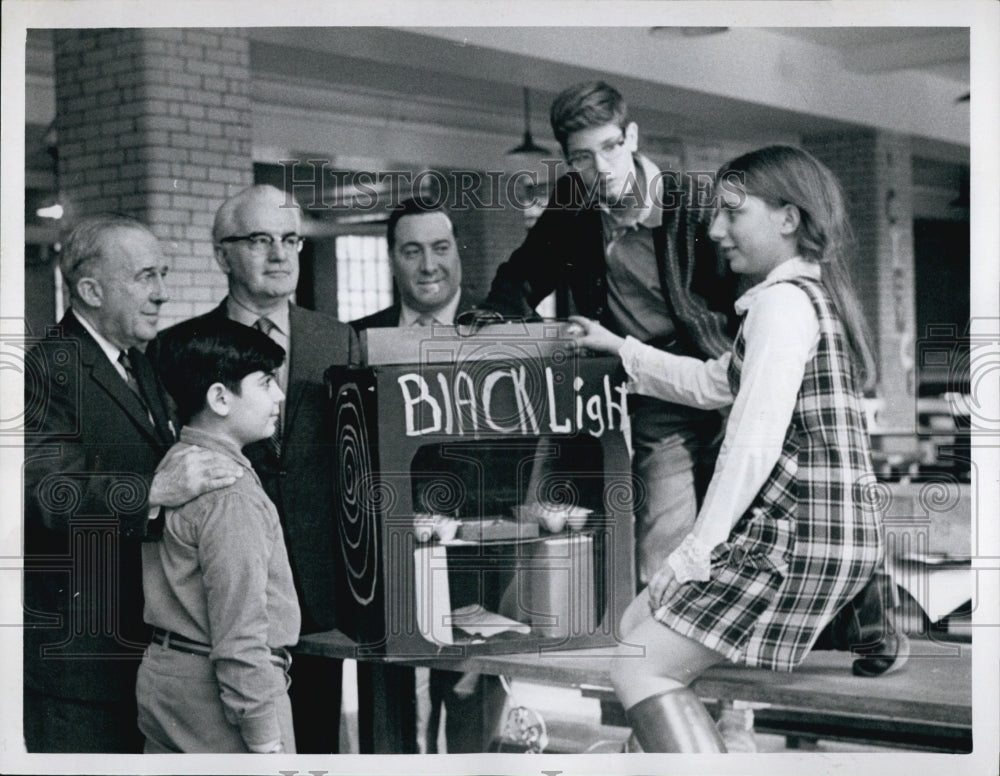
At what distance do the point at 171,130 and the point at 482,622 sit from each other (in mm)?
2001

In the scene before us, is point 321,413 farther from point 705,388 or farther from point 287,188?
point 705,388

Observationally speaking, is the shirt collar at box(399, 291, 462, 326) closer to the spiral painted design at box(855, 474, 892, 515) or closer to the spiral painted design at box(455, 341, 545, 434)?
the spiral painted design at box(455, 341, 545, 434)

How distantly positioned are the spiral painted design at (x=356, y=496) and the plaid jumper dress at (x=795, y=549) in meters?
1.01

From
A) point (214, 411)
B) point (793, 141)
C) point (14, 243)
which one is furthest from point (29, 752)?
point (793, 141)

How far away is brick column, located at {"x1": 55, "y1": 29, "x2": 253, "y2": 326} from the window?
420mm

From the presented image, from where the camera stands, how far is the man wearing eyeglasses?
4.69m

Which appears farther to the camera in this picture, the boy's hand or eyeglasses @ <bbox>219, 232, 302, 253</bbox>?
eyeglasses @ <bbox>219, 232, 302, 253</bbox>

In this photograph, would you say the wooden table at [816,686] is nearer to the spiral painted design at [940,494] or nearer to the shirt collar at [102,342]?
the spiral painted design at [940,494]

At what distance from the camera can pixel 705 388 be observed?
4.68 m

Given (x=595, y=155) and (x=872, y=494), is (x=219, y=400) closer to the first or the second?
(x=595, y=155)

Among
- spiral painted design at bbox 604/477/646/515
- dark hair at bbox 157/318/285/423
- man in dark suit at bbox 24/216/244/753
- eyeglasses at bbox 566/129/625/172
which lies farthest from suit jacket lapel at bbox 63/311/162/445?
eyeglasses at bbox 566/129/625/172

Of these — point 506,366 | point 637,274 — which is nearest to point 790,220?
point 637,274

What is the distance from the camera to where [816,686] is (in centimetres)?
444

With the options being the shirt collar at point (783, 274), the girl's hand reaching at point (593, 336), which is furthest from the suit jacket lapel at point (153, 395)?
the shirt collar at point (783, 274)
